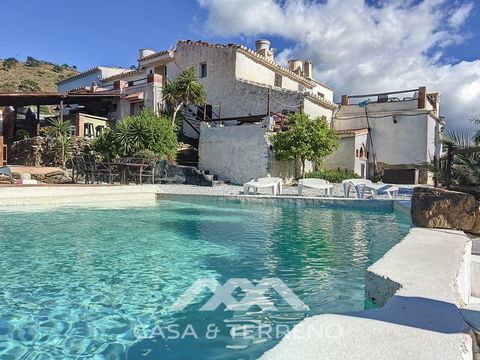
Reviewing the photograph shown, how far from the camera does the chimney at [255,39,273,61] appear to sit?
111 feet

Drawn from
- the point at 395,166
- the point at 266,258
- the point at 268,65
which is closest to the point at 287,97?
the point at 268,65

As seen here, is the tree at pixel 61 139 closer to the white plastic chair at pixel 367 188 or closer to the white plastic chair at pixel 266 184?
the white plastic chair at pixel 266 184

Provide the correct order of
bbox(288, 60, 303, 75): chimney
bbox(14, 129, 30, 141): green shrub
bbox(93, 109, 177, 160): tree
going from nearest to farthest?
bbox(93, 109, 177, 160): tree, bbox(14, 129, 30, 141): green shrub, bbox(288, 60, 303, 75): chimney

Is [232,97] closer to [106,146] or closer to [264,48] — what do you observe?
[264,48]

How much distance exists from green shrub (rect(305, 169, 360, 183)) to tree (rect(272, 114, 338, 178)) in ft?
5.38

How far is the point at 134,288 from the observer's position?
5035 millimetres

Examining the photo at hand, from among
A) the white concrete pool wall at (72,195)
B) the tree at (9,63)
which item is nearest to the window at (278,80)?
Result: the white concrete pool wall at (72,195)

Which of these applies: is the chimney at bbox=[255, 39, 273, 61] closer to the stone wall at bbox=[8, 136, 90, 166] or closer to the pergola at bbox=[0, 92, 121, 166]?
the pergola at bbox=[0, 92, 121, 166]

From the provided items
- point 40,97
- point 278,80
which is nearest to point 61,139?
point 40,97

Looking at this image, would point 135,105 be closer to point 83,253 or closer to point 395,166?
point 395,166

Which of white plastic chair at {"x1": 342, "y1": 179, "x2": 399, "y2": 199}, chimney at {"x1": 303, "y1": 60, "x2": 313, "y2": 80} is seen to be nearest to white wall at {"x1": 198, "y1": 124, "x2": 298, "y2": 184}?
white plastic chair at {"x1": 342, "y1": 179, "x2": 399, "y2": 199}

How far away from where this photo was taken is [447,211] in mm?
6379

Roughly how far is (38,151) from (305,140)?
16553mm

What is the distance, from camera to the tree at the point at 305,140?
21.2 meters
